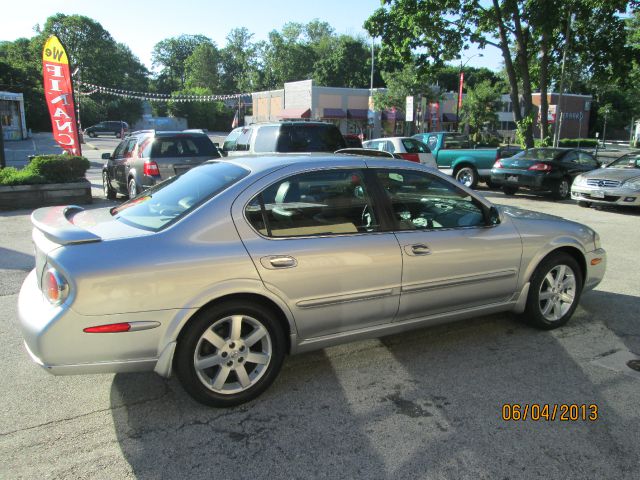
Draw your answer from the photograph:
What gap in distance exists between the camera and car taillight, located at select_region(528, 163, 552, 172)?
13914 millimetres

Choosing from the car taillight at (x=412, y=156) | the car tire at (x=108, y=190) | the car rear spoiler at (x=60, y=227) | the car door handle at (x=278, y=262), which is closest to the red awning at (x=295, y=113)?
the car taillight at (x=412, y=156)

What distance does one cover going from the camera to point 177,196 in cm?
357

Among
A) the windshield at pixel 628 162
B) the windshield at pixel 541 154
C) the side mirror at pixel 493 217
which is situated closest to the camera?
the side mirror at pixel 493 217

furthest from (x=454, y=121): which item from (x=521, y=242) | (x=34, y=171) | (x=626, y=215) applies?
(x=521, y=242)

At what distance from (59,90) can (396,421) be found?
1380 centimetres

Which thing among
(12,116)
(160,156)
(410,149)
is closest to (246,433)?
(160,156)

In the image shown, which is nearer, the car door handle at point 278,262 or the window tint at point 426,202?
the car door handle at point 278,262

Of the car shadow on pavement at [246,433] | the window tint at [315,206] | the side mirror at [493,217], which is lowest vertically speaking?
the car shadow on pavement at [246,433]

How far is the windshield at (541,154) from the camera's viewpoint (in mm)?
14344

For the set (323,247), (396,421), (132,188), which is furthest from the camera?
(132,188)

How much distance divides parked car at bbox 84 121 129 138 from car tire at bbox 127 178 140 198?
44.5 m
